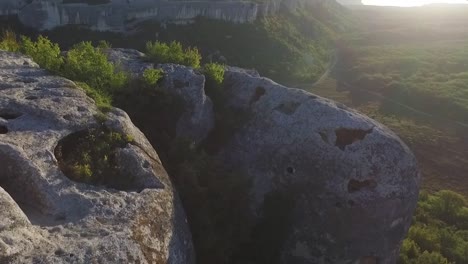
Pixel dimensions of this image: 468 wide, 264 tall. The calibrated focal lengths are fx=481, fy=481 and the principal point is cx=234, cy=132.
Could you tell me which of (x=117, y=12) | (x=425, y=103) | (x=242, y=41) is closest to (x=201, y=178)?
(x=117, y=12)

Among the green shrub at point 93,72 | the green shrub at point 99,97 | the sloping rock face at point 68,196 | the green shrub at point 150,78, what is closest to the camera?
the sloping rock face at point 68,196

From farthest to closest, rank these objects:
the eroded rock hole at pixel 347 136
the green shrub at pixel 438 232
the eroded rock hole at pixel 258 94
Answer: the green shrub at pixel 438 232
the eroded rock hole at pixel 258 94
the eroded rock hole at pixel 347 136

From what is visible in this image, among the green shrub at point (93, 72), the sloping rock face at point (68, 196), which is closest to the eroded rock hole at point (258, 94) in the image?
the green shrub at point (93, 72)

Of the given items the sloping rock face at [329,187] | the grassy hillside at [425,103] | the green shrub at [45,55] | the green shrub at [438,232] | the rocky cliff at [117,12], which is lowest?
the grassy hillside at [425,103]

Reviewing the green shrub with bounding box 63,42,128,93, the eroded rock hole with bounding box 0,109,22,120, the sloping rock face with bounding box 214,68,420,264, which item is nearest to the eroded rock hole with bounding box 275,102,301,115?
the sloping rock face with bounding box 214,68,420,264

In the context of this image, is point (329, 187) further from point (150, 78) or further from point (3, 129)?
point (3, 129)

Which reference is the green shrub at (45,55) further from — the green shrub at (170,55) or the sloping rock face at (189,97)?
the green shrub at (170,55)
